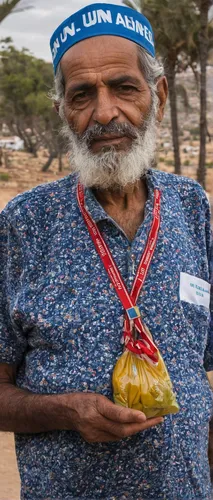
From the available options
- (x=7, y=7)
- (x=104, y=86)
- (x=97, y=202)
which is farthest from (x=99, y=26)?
(x=7, y=7)

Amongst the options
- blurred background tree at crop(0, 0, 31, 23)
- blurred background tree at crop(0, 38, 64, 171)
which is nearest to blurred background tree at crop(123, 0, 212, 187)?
blurred background tree at crop(0, 0, 31, 23)

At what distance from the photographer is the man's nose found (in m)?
1.90

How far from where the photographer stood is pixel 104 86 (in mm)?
1938

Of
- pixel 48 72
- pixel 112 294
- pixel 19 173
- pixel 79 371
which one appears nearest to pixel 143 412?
pixel 79 371

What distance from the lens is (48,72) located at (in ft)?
125

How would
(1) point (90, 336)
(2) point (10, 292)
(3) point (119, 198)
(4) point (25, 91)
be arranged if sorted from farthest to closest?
(4) point (25, 91) < (3) point (119, 198) < (2) point (10, 292) < (1) point (90, 336)

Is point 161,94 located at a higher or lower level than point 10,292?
higher

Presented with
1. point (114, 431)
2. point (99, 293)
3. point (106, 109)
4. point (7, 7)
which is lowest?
point (114, 431)

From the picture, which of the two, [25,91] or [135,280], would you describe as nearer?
[135,280]

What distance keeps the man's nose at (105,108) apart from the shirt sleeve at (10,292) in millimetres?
395

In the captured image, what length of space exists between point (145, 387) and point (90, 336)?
0.23 m

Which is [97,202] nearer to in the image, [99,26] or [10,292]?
[10,292]

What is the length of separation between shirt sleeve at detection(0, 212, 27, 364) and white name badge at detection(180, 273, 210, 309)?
0.46m

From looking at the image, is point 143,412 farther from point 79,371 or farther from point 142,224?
point 142,224
